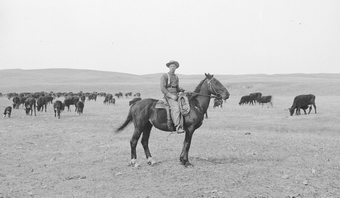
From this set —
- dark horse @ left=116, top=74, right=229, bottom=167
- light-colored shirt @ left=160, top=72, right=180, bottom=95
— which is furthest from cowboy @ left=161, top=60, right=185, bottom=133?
dark horse @ left=116, top=74, right=229, bottom=167

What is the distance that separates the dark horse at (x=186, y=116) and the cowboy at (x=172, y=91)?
0.71 feet

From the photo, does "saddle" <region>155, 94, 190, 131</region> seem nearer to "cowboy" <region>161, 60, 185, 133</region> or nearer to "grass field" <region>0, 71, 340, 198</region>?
"cowboy" <region>161, 60, 185, 133</region>

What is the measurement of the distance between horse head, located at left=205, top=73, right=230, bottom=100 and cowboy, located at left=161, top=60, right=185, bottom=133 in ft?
2.62

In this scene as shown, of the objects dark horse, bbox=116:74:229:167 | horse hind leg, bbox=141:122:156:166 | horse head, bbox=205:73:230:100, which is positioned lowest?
horse hind leg, bbox=141:122:156:166

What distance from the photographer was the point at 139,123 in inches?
336

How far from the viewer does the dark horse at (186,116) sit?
8344mm

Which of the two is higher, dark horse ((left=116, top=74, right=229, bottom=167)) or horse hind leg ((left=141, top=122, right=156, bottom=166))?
dark horse ((left=116, top=74, right=229, bottom=167))

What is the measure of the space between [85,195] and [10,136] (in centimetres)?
897

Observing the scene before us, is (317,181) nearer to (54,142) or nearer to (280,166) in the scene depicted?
(280,166)

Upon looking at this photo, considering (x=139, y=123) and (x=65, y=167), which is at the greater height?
(x=139, y=123)

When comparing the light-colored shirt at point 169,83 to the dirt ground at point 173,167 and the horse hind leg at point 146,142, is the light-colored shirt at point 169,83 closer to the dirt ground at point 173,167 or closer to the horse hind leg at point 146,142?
the horse hind leg at point 146,142

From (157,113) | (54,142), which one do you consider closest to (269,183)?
(157,113)

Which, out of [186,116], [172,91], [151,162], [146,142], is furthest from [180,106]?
[151,162]

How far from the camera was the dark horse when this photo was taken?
27.4 ft
